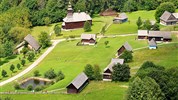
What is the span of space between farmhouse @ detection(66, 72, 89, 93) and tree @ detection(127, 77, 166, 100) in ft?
56.3

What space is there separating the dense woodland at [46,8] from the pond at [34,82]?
3925 cm

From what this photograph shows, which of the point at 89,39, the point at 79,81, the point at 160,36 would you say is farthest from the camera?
the point at 89,39

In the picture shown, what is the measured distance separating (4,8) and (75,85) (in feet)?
279

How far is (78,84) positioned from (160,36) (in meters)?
35.2

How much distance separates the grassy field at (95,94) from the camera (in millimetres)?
63312

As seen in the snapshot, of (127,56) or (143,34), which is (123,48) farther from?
(143,34)

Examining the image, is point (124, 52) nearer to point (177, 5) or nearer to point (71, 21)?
point (71, 21)

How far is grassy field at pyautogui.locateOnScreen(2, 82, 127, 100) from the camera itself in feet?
208

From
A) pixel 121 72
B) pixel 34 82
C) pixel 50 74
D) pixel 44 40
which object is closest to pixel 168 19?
pixel 44 40

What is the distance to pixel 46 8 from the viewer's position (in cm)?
13712

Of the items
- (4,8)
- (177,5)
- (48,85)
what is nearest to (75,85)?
(48,85)

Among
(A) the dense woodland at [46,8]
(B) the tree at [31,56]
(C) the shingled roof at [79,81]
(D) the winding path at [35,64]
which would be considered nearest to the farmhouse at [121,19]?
(A) the dense woodland at [46,8]

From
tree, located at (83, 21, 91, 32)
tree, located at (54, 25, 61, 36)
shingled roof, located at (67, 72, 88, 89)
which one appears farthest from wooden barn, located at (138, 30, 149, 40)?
shingled roof, located at (67, 72, 88, 89)

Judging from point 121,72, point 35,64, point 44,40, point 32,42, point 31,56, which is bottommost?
point 35,64
